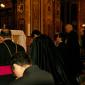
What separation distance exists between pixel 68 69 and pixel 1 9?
6.05 meters

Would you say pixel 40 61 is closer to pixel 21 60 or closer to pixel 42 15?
pixel 21 60

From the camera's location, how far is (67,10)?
14.5 meters

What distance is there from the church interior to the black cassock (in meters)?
3.90

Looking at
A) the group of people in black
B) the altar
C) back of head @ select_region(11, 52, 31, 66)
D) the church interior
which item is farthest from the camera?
the church interior

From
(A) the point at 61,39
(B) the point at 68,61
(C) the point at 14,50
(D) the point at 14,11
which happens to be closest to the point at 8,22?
(D) the point at 14,11

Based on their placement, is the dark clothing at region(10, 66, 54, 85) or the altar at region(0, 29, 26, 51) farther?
the altar at region(0, 29, 26, 51)

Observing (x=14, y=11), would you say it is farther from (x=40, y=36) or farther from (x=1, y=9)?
(x=40, y=36)

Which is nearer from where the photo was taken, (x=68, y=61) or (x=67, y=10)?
(x=68, y=61)

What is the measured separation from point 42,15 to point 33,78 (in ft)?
29.8

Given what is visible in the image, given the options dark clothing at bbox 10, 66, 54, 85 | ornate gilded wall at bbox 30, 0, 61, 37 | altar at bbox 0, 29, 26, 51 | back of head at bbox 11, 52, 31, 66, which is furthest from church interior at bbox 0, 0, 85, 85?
dark clothing at bbox 10, 66, 54, 85

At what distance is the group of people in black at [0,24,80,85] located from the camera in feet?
13.3

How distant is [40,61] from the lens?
313 inches

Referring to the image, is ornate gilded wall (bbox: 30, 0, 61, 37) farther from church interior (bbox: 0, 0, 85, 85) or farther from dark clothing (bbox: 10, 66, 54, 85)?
dark clothing (bbox: 10, 66, 54, 85)

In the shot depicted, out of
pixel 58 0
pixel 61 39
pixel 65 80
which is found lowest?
pixel 65 80
